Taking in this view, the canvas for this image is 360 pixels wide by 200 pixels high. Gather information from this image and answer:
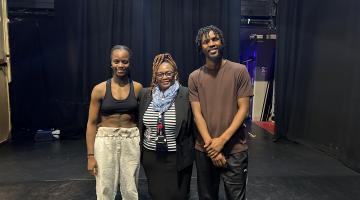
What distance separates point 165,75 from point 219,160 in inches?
23.0

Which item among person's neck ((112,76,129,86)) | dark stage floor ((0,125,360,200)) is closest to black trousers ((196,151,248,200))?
person's neck ((112,76,129,86))

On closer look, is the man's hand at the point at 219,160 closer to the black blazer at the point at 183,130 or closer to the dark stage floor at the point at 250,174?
the black blazer at the point at 183,130

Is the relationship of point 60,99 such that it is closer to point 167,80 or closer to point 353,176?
point 167,80

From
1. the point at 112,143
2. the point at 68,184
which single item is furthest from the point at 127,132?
the point at 68,184

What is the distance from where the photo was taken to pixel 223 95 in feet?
→ 5.94

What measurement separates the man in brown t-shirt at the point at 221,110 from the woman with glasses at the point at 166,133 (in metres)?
0.11

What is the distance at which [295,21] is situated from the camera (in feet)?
15.7

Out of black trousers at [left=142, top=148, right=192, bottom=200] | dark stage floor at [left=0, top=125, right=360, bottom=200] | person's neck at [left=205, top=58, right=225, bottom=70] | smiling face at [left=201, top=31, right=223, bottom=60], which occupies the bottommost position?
dark stage floor at [left=0, top=125, right=360, bottom=200]

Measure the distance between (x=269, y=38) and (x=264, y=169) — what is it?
300cm

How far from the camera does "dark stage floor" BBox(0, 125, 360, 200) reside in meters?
2.90

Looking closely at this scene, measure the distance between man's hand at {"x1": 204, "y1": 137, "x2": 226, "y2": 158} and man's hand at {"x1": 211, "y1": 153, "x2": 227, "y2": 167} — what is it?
0.02m

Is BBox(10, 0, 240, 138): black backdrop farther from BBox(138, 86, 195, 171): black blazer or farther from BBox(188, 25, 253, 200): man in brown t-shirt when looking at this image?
BBox(188, 25, 253, 200): man in brown t-shirt

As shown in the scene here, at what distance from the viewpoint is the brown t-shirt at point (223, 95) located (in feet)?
5.95

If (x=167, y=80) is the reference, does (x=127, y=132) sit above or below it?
below
